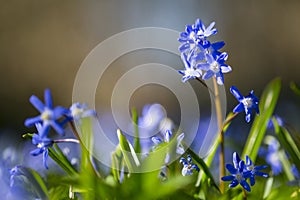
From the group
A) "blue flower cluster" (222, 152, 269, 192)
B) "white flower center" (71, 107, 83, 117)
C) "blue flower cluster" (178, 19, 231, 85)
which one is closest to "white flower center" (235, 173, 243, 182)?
"blue flower cluster" (222, 152, 269, 192)

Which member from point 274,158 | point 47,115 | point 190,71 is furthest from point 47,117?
point 274,158

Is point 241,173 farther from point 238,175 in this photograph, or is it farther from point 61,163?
point 61,163

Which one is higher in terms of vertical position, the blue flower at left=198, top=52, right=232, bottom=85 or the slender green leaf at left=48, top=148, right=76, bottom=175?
the blue flower at left=198, top=52, right=232, bottom=85

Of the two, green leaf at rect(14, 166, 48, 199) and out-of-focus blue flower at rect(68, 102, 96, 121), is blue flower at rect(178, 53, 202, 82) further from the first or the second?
green leaf at rect(14, 166, 48, 199)

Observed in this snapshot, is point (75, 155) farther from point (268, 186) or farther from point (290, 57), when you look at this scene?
point (290, 57)

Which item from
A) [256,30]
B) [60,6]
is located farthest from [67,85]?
[256,30]

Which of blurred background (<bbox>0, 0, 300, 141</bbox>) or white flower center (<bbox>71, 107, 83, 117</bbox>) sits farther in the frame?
blurred background (<bbox>0, 0, 300, 141</bbox>)

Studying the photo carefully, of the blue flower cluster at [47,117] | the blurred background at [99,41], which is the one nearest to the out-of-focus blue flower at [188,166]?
the blue flower cluster at [47,117]
